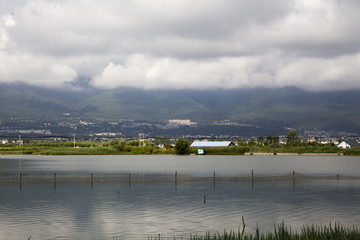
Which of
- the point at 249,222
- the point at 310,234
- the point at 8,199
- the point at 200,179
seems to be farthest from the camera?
the point at 200,179

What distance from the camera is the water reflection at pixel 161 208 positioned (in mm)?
36875

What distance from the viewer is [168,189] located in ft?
219

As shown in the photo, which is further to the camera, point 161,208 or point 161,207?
point 161,207

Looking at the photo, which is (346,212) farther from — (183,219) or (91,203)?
(91,203)

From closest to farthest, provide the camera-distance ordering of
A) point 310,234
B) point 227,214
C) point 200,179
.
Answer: point 310,234 < point 227,214 < point 200,179

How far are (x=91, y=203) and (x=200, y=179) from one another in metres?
23.7

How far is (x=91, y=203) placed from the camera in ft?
170

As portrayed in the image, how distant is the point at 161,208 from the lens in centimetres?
4816

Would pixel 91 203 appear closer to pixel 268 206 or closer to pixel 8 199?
pixel 8 199

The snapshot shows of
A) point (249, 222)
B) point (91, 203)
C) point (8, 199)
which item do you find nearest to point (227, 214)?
point (249, 222)

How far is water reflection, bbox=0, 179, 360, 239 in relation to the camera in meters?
36.9

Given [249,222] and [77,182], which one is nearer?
[249,222]

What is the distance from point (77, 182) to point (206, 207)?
83.8 feet

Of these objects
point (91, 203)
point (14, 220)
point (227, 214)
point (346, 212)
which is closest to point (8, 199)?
point (91, 203)
